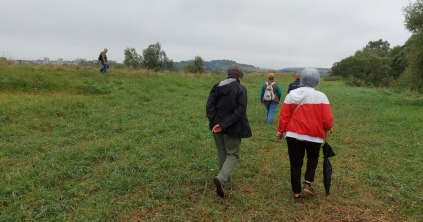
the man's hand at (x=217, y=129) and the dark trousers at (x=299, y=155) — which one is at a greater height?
the man's hand at (x=217, y=129)

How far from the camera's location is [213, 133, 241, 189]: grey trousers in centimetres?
387

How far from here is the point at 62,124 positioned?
25.4ft

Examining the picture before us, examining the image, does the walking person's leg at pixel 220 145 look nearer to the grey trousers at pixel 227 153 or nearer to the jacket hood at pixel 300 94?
the grey trousers at pixel 227 153

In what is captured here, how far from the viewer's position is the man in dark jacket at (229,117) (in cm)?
384

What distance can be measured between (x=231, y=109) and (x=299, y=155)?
3.68 feet

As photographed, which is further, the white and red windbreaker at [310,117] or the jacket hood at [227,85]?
the jacket hood at [227,85]

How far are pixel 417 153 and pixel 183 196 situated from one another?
208 inches

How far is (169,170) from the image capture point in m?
4.80

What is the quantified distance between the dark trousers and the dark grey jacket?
2.04 ft

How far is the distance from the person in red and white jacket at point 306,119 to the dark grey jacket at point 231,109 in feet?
1.77

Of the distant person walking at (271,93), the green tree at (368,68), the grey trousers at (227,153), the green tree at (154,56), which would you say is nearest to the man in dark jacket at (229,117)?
the grey trousers at (227,153)

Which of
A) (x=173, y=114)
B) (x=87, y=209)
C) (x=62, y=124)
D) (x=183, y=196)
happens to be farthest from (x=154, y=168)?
(x=173, y=114)

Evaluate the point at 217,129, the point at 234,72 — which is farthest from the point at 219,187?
the point at 234,72

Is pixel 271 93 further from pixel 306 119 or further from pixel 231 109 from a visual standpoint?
pixel 306 119
